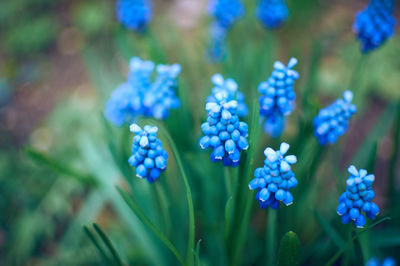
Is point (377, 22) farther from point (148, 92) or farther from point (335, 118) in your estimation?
point (148, 92)

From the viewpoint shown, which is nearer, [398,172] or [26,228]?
[26,228]

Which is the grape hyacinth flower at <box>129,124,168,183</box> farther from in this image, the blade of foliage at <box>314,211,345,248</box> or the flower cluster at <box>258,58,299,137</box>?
the blade of foliage at <box>314,211,345,248</box>

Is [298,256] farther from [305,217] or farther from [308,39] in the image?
[308,39]

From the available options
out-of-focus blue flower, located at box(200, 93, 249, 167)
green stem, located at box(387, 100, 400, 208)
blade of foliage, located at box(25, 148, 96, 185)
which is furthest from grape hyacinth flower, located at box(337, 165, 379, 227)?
blade of foliage, located at box(25, 148, 96, 185)

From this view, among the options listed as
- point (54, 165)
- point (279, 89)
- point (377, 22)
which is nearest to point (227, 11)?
point (377, 22)

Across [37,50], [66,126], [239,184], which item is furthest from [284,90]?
[37,50]

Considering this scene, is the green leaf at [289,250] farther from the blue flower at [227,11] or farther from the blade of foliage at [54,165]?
the blue flower at [227,11]

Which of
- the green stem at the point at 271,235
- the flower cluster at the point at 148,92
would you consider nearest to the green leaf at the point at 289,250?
the green stem at the point at 271,235
